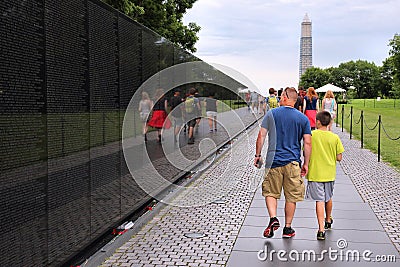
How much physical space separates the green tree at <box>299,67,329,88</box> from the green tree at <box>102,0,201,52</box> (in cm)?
13020

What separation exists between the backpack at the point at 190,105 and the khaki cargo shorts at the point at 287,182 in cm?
664

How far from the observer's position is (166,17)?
31.1 meters

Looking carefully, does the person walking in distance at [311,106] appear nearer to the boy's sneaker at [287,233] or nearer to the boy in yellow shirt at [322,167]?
the boy in yellow shirt at [322,167]

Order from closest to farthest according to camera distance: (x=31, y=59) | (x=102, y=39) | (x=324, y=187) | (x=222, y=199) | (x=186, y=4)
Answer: (x=31, y=59) < (x=102, y=39) < (x=324, y=187) < (x=222, y=199) < (x=186, y=4)

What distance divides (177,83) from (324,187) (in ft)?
19.2

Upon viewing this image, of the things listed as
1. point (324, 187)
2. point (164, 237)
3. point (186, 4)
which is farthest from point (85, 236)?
point (186, 4)

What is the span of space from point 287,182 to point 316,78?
540 feet

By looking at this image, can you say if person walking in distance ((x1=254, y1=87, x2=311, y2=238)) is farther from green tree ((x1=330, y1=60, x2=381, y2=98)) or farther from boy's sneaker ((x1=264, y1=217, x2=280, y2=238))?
green tree ((x1=330, y1=60, x2=381, y2=98))

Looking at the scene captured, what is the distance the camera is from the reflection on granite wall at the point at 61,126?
13.3ft

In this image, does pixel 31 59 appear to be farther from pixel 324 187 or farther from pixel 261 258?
pixel 324 187

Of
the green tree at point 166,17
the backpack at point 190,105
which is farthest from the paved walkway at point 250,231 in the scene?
the green tree at point 166,17

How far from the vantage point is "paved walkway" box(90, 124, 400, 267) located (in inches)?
232

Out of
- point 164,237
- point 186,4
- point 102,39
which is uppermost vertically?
point 186,4

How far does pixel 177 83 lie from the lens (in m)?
11.9
